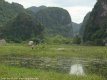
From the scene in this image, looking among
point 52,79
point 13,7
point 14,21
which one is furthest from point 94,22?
point 52,79

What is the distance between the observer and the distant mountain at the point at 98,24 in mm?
106875

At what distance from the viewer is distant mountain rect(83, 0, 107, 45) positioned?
106875mm

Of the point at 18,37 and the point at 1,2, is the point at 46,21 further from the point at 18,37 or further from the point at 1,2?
the point at 18,37

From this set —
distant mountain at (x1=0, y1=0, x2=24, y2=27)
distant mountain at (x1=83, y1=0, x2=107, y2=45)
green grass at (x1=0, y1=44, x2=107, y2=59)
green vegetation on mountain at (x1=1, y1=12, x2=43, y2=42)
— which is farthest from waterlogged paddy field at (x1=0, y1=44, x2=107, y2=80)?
distant mountain at (x1=0, y1=0, x2=24, y2=27)

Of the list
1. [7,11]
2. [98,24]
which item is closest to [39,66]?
[98,24]

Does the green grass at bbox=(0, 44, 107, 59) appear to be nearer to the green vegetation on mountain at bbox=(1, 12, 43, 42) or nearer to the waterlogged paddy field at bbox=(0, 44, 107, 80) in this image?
→ the waterlogged paddy field at bbox=(0, 44, 107, 80)

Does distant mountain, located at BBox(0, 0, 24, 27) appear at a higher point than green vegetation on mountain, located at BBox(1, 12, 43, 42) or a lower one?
higher

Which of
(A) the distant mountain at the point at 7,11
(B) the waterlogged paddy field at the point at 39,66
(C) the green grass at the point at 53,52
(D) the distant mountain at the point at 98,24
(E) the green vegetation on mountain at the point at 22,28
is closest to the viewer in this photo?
(B) the waterlogged paddy field at the point at 39,66

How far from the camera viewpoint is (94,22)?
121438mm

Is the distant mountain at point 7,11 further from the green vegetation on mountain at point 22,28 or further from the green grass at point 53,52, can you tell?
the green grass at point 53,52

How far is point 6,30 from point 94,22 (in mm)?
32606

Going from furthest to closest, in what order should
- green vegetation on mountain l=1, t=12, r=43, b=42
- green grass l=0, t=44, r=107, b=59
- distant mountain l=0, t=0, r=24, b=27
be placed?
distant mountain l=0, t=0, r=24, b=27 → green vegetation on mountain l=1, t=12, r=43, b=42 → green grass l=0, t=44, r=107, b=59

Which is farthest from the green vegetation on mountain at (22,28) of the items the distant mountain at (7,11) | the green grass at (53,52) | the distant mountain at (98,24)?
the green grass at (53,52)

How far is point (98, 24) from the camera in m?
118
